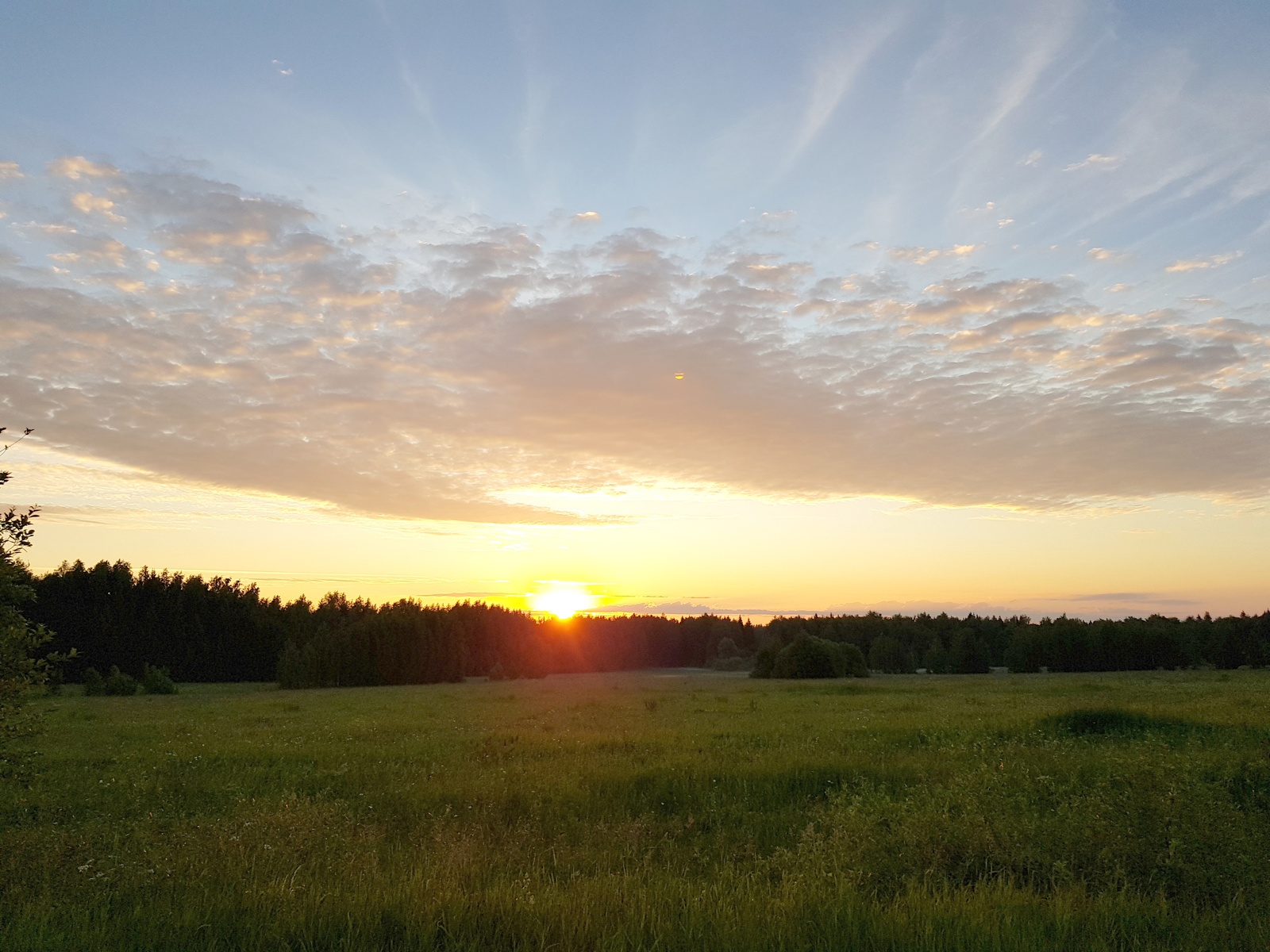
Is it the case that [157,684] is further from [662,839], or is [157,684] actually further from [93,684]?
[662,839]

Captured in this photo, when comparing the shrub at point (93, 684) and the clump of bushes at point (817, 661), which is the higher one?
the clump of bushes at point (817, 661)

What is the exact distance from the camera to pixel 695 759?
634 inches

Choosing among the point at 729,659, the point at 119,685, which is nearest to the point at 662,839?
the point at 119,685

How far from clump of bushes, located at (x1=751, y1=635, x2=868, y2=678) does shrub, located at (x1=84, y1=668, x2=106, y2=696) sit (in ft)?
184

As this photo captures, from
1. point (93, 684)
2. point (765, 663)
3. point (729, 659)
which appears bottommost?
point (93, 684)

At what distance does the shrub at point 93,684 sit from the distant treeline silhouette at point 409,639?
10547mm

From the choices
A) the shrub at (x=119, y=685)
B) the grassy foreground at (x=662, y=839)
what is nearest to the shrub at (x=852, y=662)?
the grassy foreground at (x=662, y=839)

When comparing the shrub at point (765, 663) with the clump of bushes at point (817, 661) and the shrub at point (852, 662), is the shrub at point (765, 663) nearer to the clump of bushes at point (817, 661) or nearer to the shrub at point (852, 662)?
the clump of bushes at point (817, 661)

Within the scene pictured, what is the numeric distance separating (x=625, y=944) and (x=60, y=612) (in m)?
93.0

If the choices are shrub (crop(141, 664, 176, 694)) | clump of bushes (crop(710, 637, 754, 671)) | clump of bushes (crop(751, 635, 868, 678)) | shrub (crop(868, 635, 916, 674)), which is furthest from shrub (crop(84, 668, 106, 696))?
shrub (crop(868, 635, 916, 674))

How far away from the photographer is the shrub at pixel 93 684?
58.0 meters

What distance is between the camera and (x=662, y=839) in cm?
1048

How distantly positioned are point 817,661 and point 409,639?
146 ft

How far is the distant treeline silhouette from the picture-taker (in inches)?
3113
